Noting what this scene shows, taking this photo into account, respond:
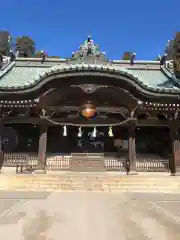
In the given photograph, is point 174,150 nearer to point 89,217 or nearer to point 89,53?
point 89,53

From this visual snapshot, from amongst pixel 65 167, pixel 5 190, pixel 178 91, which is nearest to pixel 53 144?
pixel 65 167

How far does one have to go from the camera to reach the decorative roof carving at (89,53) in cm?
1425

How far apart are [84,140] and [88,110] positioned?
15.6 feet

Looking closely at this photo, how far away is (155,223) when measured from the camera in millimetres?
5285

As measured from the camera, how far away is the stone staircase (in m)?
9.92

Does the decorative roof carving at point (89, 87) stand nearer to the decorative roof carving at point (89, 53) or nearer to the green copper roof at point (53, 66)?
the green copper roof at point (53, 66)

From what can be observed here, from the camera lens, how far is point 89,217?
5801 millimetres

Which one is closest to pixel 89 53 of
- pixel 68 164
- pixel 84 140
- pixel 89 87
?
pixel 89 87

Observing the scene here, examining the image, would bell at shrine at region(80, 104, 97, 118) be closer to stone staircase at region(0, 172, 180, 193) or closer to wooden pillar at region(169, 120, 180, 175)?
stone staircase at region(0, 172, 180, 193)

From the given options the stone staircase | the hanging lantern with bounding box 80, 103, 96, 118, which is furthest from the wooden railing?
the hanging lantern with bounding box 80, 103, 96, 118

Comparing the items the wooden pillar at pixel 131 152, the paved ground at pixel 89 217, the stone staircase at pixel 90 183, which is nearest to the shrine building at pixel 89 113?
the wooden pillar at pixel 131 152

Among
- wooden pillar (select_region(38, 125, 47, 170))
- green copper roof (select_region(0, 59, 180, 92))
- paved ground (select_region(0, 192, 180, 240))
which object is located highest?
green copper roof (select_region(0, 59, 180, 92))

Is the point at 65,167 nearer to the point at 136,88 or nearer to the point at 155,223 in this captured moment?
the point at 136,88

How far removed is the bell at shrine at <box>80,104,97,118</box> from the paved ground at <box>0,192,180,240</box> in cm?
603
